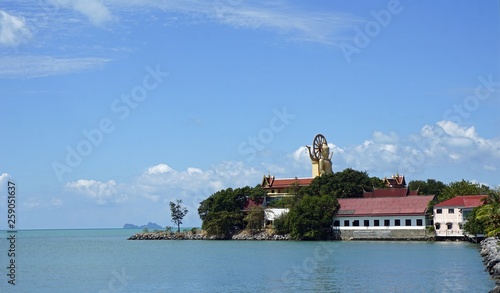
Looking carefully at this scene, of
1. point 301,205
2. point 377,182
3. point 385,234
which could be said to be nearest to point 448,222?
point 385,234

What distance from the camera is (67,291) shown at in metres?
29.1

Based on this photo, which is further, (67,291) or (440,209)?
(440,209)

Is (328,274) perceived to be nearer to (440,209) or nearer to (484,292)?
(484,292)

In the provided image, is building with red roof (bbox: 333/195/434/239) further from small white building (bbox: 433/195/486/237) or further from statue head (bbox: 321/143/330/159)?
statue head (bbox: 321/143/330/159)

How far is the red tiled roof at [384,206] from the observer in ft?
211

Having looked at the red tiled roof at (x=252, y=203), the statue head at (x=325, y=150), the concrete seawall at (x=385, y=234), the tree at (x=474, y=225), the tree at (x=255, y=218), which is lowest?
the concrete seawall at (x=385, y=234)

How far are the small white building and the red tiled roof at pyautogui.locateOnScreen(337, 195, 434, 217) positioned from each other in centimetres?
190

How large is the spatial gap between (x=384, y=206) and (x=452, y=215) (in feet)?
24.2

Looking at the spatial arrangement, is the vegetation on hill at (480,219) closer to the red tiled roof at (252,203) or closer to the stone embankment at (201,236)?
the stone embankment at (201,236)

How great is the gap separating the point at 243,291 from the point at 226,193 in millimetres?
51889

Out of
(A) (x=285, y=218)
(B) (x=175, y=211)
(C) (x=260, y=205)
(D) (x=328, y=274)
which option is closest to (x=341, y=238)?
(A) (x=285, y=218)

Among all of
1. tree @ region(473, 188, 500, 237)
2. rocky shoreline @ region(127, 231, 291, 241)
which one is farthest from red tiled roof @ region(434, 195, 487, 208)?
rocky shoreline @ region(127, 231, 291, 241)

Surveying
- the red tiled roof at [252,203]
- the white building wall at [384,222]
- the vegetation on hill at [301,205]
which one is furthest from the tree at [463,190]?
the red tiled roof at [252,203]

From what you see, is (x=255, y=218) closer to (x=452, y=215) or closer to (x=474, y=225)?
(x=452, y=215)
